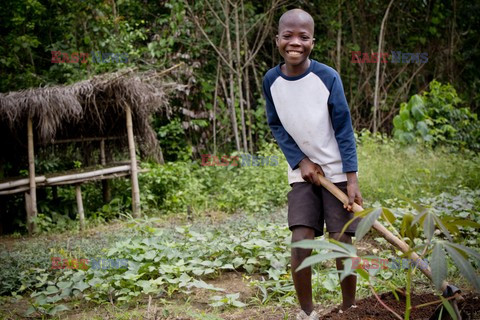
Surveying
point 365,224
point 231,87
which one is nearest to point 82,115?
point 231,87

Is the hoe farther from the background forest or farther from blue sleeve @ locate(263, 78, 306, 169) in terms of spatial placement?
the background forest

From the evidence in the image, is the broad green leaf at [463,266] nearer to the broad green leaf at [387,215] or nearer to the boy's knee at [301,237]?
the broad green leaf at [387,215]

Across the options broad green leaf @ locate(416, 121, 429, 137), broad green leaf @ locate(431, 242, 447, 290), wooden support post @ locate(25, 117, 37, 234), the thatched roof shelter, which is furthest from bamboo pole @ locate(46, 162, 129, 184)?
broad green leaf @ locate(431, 242, 447, 290)

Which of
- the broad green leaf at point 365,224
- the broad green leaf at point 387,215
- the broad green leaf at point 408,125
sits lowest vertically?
the broad green leaf at point 387,215

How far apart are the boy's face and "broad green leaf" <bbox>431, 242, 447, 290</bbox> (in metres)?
1.42

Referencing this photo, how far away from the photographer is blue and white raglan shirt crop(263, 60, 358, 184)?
2814 millimetres

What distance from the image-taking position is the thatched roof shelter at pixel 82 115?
7.10 metres

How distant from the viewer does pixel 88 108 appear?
7996 mm

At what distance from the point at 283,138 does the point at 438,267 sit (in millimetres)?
1468

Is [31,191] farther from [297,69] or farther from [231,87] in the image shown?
[297,69]

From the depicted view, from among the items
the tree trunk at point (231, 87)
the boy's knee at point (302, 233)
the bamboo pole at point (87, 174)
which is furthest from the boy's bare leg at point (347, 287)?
the tree trunk at point (231, 87)

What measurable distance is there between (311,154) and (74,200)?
6336mm

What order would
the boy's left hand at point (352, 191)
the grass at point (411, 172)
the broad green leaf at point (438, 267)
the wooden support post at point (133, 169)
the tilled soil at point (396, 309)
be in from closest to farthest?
the broad green leaf at point (438, 267) → the tilled soil at point (396, 309) → the boy's left hand at point (352, 191) → the grass at point (411, 172) → the wooden support post at point (133, 169)

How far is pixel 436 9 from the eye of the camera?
11.9 m
